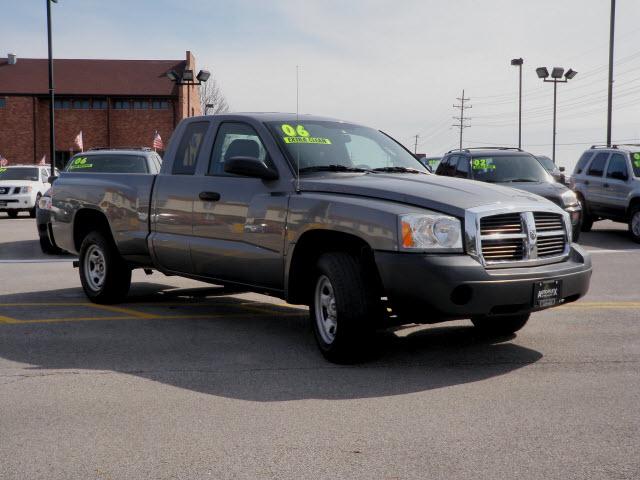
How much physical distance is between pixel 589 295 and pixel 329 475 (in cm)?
679

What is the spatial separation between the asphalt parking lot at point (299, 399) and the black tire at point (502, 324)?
0.38 feet

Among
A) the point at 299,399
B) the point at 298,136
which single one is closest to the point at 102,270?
the point at 298,136

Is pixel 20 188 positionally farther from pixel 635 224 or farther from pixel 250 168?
pixel 250 168

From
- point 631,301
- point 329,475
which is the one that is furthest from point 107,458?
point 631,301

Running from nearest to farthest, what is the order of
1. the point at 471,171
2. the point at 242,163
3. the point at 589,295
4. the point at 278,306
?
1. the point at 242,163
2. the point at 278,306
3. the point at 589,295
4. the point at 471,171

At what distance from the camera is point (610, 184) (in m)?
18.2

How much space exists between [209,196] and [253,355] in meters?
1.64

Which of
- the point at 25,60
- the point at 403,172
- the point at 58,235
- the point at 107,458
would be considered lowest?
the point at 107,458

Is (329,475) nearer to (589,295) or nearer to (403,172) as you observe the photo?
(403,172)

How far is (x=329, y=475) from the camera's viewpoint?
416cm

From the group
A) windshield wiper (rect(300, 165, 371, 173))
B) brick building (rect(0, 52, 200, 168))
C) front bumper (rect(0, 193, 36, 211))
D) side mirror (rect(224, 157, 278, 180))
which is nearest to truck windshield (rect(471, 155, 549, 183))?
windshield wiper (rect(300, 165, 371, 173))

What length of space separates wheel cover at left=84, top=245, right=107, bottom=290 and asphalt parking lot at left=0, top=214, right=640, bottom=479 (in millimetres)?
534

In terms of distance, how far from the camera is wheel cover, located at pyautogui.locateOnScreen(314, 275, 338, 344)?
21.7 ft

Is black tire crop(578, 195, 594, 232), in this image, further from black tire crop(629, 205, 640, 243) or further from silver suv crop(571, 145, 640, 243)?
black tire crop(629, 205, 640, 243)
